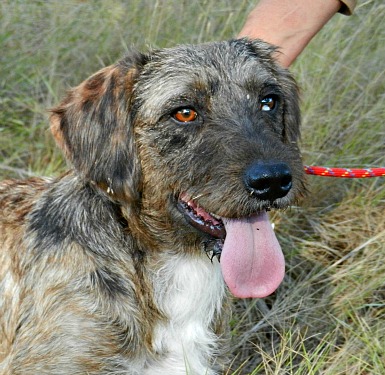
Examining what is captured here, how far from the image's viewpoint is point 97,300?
366 centimetres

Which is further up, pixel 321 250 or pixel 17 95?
pixel 17 95

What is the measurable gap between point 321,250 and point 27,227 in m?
2.18

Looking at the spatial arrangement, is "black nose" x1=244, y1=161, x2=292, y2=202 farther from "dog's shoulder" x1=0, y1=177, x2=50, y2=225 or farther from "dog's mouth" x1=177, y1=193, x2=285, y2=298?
"dog's shoulder" x1=0, y1=177, x2=50, y2=225

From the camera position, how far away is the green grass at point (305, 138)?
182 inches

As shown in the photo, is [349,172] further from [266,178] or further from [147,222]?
[147,222]

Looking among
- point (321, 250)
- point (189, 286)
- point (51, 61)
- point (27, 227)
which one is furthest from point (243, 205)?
point (51, 61)

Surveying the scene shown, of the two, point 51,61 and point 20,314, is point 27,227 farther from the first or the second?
point 51,61

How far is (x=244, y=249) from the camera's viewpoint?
3.64 metres

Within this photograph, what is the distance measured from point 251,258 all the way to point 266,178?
1.54ft

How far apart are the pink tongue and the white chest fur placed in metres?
0.33

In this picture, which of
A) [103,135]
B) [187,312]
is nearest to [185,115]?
[103,135]

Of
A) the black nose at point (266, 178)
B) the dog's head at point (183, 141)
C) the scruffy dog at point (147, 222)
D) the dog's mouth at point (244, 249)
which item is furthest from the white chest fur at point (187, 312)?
the black nose at point (266, 178)

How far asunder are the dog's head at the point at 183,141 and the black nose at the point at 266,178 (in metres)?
0.01

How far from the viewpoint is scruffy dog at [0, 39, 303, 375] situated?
3.63m
